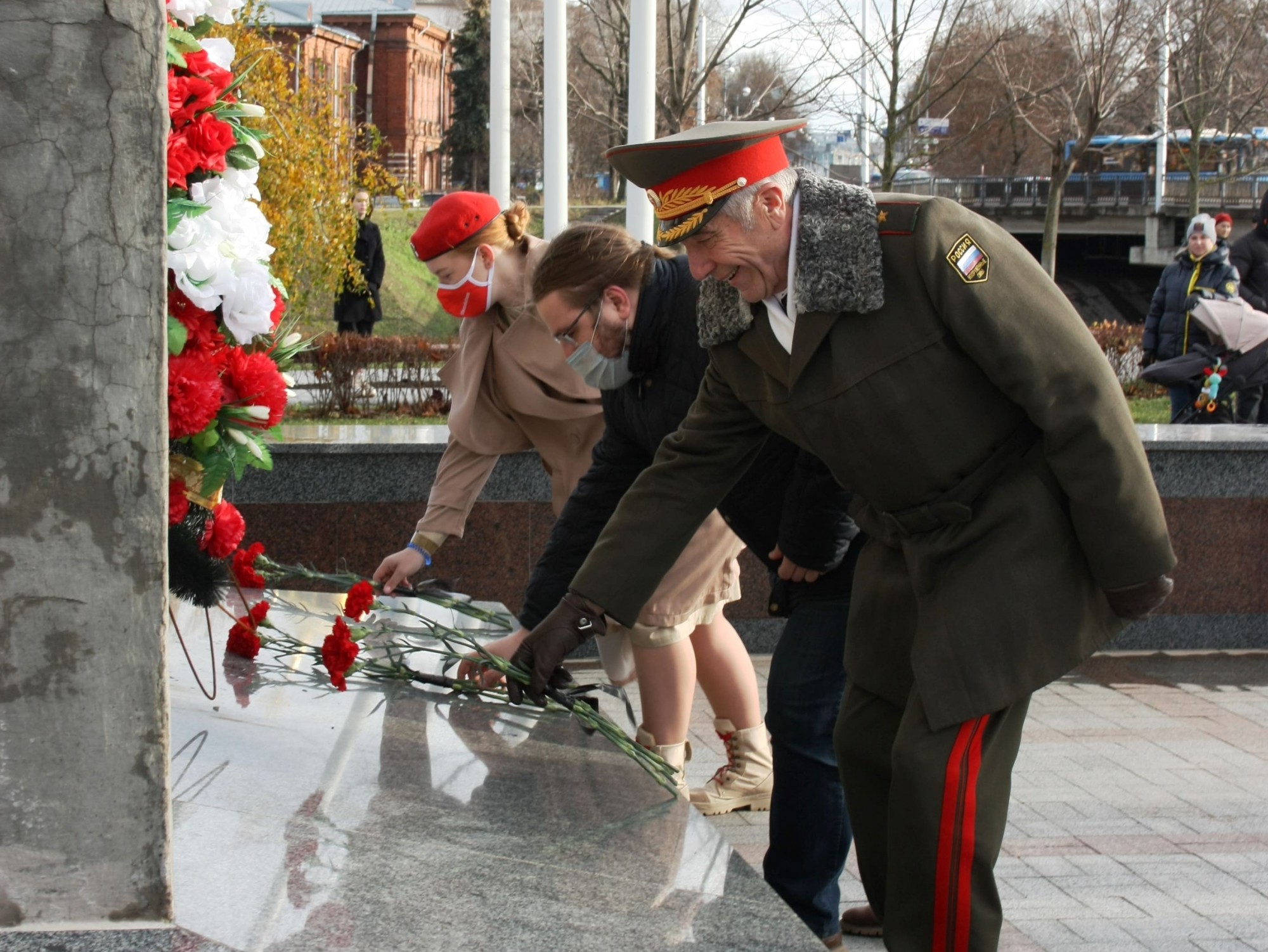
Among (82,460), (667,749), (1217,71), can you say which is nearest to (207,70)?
(82,460)

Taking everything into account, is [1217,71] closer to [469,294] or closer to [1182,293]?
[1182,293]

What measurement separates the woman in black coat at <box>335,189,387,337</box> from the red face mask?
1135 centimetres

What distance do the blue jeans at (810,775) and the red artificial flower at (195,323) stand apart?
1.36 meters

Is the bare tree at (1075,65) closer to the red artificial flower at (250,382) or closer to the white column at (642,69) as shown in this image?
A: the white column at (642,69)

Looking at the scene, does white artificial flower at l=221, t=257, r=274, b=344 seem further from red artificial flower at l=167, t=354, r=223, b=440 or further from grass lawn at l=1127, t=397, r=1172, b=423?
grass lawn at l=1127, t=397, r=1172, b=423

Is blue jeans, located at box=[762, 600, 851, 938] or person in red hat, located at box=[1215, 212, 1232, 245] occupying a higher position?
person in red hat, located at box=[1215, 212, 1232, 245]

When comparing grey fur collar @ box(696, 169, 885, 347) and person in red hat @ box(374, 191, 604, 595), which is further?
person in red hat @ box(374, 191, 604, 595)

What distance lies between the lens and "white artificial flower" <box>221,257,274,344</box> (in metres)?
2.93

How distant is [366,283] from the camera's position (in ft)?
52.0

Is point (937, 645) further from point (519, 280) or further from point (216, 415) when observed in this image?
point (519, 280)

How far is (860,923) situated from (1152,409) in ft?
32.8

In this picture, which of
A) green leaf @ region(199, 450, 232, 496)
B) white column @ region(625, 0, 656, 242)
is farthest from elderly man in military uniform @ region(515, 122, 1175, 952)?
white column @ region(625, 0, 656, 242)

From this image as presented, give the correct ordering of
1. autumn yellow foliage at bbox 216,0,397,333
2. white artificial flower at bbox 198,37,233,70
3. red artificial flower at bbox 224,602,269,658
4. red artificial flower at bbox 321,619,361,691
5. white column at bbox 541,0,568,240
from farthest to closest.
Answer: white column at bbox 541,0,568,240 → autumn yellow foliage at bbox 216,0,397,333 → red artificial flower at bbox 224,602,269,658 → red artificial flower at bbox 321,619,361,691 → white artificial flower at bbox 198,37,233,70

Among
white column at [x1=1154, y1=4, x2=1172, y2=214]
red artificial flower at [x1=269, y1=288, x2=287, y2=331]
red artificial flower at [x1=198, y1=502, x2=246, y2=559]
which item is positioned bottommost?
red artificial flower at [x1=198, y1=502, x2=246, y2=559]
